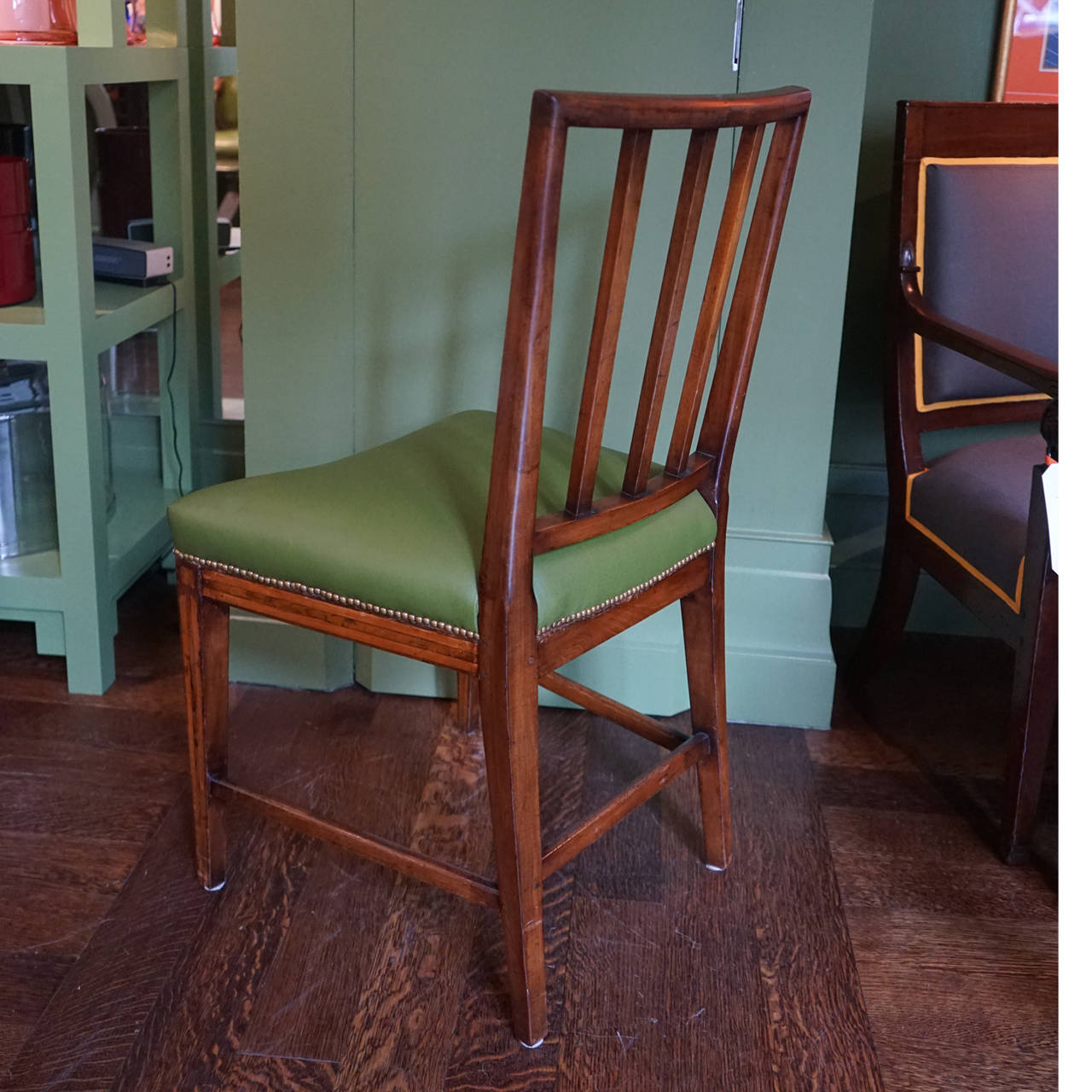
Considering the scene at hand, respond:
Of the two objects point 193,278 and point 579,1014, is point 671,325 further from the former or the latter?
point 193,278

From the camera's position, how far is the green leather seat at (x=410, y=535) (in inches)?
48.4

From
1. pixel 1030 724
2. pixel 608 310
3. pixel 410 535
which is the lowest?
pixel 1030 724

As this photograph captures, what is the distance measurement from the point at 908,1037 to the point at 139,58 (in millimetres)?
1774

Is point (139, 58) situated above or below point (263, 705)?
above

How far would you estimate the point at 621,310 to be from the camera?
1.10 m

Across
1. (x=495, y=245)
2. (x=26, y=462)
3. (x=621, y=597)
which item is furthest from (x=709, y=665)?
(x=26, y=462)

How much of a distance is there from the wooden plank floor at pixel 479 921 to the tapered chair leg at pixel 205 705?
0.07 metres

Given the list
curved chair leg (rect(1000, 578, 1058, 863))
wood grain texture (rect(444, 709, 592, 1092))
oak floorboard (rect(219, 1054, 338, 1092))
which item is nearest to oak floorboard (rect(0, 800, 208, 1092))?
oak floorboard (rect(219, 1054, 338, 1092))

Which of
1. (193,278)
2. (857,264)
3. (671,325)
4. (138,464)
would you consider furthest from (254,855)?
(857,264)

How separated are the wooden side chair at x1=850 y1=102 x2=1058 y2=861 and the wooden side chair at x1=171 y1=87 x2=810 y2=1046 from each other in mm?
481

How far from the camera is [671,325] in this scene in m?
1.20

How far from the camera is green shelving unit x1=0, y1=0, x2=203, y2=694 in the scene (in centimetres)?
179

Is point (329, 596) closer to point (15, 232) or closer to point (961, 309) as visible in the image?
point (15, 232)

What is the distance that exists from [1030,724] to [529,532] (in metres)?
0.80
